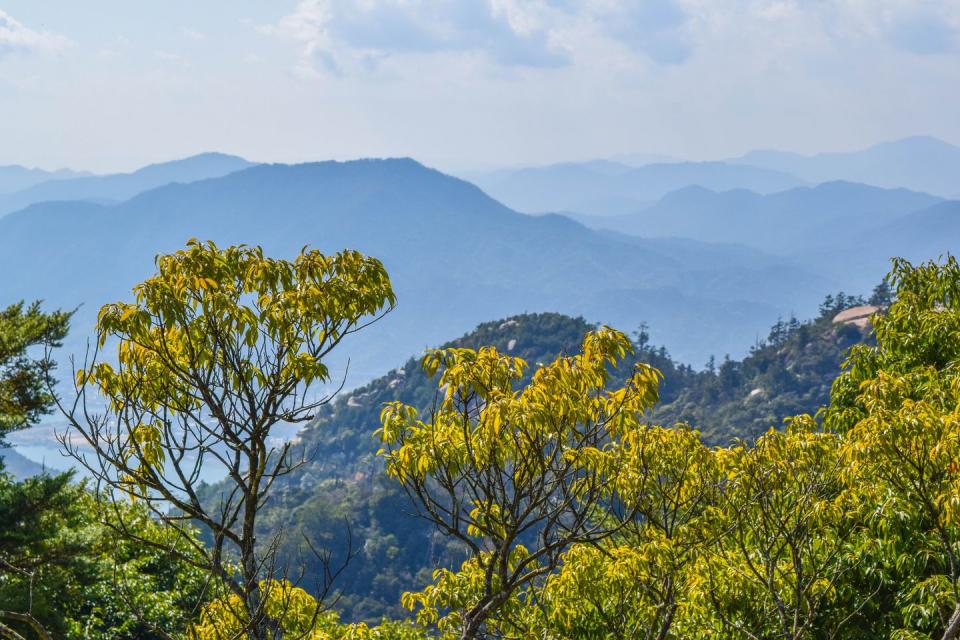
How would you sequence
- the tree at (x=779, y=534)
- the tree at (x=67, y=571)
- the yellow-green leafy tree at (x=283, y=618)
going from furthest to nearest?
the tree at (x=67, y=571)
the tree at (x=779, y=534)
the yellow-green leafy tree at (x=283, y=618)

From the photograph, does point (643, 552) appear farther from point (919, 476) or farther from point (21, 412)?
point (21, 412)

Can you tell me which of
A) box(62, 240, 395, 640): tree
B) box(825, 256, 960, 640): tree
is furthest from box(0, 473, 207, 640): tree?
box(825, 256, 960, 640): tree

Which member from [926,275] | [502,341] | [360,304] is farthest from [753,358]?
[360,304]

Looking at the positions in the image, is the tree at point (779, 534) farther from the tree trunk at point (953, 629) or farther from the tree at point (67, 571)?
the tree at point (67, 571)

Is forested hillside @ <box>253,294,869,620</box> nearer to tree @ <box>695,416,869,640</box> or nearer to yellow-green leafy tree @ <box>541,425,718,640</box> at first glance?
yellow-green leafy tree @ <box>541,425,718,640</box>

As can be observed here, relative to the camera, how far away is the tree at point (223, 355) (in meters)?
5.74

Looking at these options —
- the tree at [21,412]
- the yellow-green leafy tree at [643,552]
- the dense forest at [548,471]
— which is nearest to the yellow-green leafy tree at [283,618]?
the dense forest at [548,471]

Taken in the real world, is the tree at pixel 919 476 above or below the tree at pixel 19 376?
below

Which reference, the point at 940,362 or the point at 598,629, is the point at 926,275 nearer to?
the point at 940,362

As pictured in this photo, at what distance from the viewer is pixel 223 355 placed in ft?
19.3

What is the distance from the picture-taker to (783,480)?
319 inches

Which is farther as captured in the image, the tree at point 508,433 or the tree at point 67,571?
the tree at point 67,571

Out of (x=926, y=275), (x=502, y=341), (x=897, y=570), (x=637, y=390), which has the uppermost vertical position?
(x=502, y=341)

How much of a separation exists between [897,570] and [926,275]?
17.2 feet
